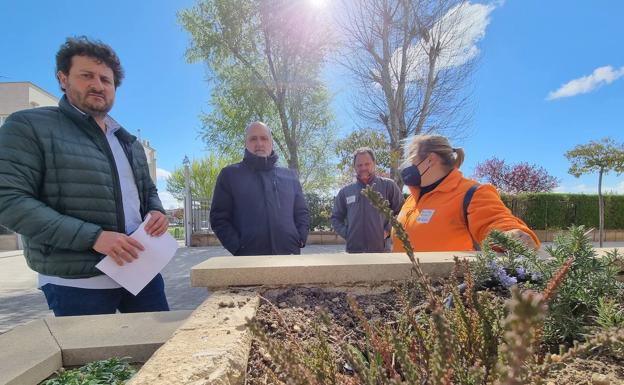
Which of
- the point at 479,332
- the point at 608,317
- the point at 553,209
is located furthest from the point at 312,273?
the point at 553,209

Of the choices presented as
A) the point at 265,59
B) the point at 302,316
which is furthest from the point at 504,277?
the point at 265,59

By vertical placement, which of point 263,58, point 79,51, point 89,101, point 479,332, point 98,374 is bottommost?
point 98,374

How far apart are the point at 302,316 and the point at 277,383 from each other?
2.18ft

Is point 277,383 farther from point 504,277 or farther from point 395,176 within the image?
point 395,176

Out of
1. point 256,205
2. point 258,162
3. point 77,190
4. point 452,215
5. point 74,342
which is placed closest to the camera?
point 74,342

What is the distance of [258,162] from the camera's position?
10.2ft

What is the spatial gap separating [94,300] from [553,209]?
55.0 ft

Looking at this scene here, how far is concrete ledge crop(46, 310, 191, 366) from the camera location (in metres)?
1.34

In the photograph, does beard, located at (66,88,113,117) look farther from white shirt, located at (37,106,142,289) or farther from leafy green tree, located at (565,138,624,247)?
leafy green tree, located at (565,138,624,247)

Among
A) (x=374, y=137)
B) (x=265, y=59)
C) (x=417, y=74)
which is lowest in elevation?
(x=374, y=137)

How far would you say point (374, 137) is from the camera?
13.0 metres

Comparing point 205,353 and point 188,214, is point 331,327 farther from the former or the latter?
point 188,214

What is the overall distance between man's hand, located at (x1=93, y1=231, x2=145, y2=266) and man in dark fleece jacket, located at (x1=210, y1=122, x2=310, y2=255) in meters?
1.18

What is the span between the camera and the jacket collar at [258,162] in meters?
3.11
